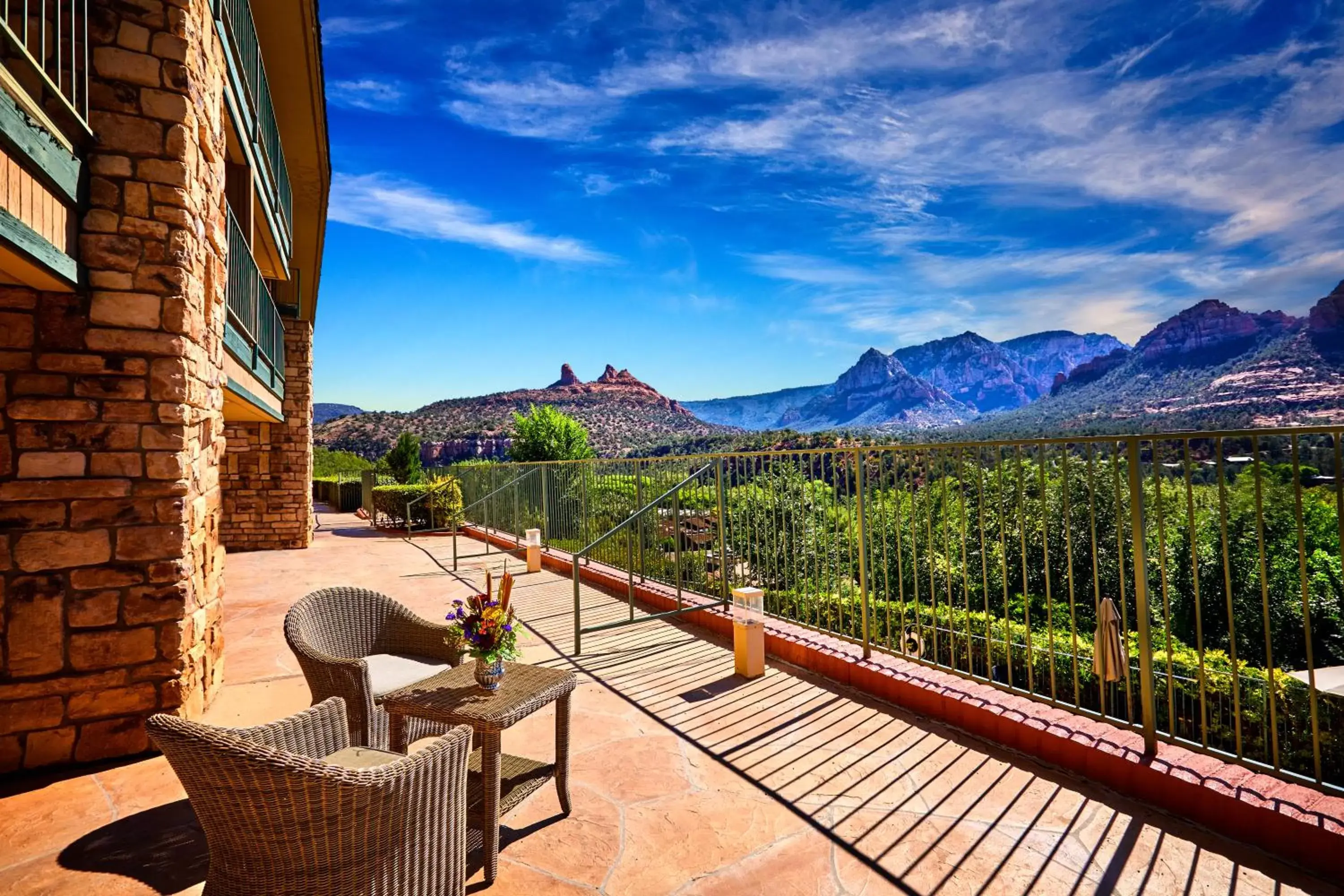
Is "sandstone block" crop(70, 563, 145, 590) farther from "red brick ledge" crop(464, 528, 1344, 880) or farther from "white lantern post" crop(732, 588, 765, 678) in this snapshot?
"red brick ledge" crop(464, 528, 1344, 880)

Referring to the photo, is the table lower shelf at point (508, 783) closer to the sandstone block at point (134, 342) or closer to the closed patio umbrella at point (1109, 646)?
the closed patio umbrella at point (1109, 646)

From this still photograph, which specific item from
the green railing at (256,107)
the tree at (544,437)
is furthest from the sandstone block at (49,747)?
the tree at (544,437)

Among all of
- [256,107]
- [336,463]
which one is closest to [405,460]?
[256,107]

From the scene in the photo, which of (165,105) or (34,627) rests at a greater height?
(165,105)

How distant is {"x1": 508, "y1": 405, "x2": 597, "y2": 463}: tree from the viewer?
25.5 meters

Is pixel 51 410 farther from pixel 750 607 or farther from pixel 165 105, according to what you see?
pixel 750 607

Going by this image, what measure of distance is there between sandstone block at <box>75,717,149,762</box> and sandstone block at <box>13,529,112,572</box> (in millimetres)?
855

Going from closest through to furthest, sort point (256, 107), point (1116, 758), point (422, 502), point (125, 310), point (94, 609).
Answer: point (1116, 758) < point (94, 609) < point (125, 310) < point (256, 107) < point (422, 502)

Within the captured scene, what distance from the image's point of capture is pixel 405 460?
24.8 m

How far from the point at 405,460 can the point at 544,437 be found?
530 centimetres

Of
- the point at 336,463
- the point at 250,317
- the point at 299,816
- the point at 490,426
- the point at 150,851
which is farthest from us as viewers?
the point at 490,426

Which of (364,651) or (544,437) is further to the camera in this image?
(544,437)

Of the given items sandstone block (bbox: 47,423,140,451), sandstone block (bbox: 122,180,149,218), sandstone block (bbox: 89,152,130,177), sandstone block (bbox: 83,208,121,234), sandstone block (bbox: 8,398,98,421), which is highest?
sandstone block (bbox: 89,152,130,177)

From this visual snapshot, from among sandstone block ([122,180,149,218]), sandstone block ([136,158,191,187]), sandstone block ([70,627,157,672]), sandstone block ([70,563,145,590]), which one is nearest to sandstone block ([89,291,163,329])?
sandstone block ([122,180,149,218])
